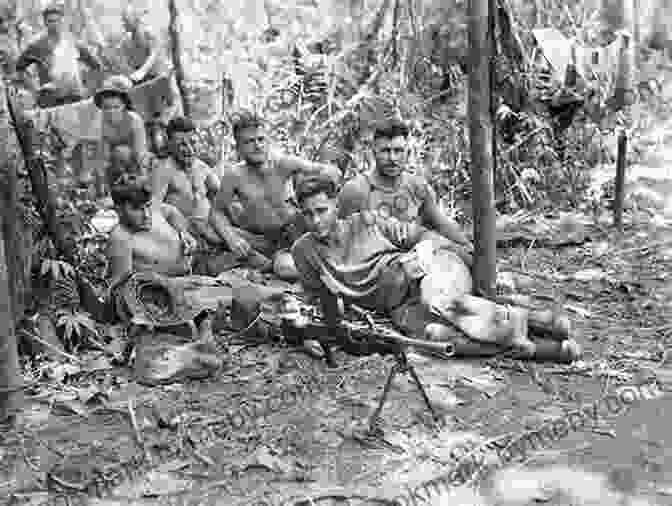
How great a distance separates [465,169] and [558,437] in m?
4.58

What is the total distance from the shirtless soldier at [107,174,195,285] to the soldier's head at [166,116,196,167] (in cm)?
104

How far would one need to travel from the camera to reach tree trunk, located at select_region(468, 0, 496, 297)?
3930mm

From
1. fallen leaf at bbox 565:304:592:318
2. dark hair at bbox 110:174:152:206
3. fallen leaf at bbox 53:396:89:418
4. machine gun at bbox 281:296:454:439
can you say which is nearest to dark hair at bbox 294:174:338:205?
machine gun at bbox 281:296:454:439

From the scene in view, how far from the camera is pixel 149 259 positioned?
4.88m

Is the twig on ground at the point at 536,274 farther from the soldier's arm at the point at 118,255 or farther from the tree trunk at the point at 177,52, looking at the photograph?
the tree trunk at the point at 177,52

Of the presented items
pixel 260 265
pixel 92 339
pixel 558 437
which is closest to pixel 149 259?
pixel 92 339

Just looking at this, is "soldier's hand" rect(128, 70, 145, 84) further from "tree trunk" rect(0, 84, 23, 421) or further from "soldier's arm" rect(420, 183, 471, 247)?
"soldier's arm" rect(420, 183, 471, 247)

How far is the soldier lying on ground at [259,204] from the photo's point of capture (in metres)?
5.80

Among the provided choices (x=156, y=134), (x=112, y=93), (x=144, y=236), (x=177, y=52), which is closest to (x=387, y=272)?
(x=144, y=236)

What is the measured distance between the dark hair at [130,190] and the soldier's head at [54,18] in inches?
194

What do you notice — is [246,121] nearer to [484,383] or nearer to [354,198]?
[354,198]

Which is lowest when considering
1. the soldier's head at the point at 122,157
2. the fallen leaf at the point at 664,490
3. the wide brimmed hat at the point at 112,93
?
the fallen leaf at the point at 664,490

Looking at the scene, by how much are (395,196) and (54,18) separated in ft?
18.7

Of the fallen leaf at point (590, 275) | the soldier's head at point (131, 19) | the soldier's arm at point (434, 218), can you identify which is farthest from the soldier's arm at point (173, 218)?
the soldier's head at point (131, 19)
